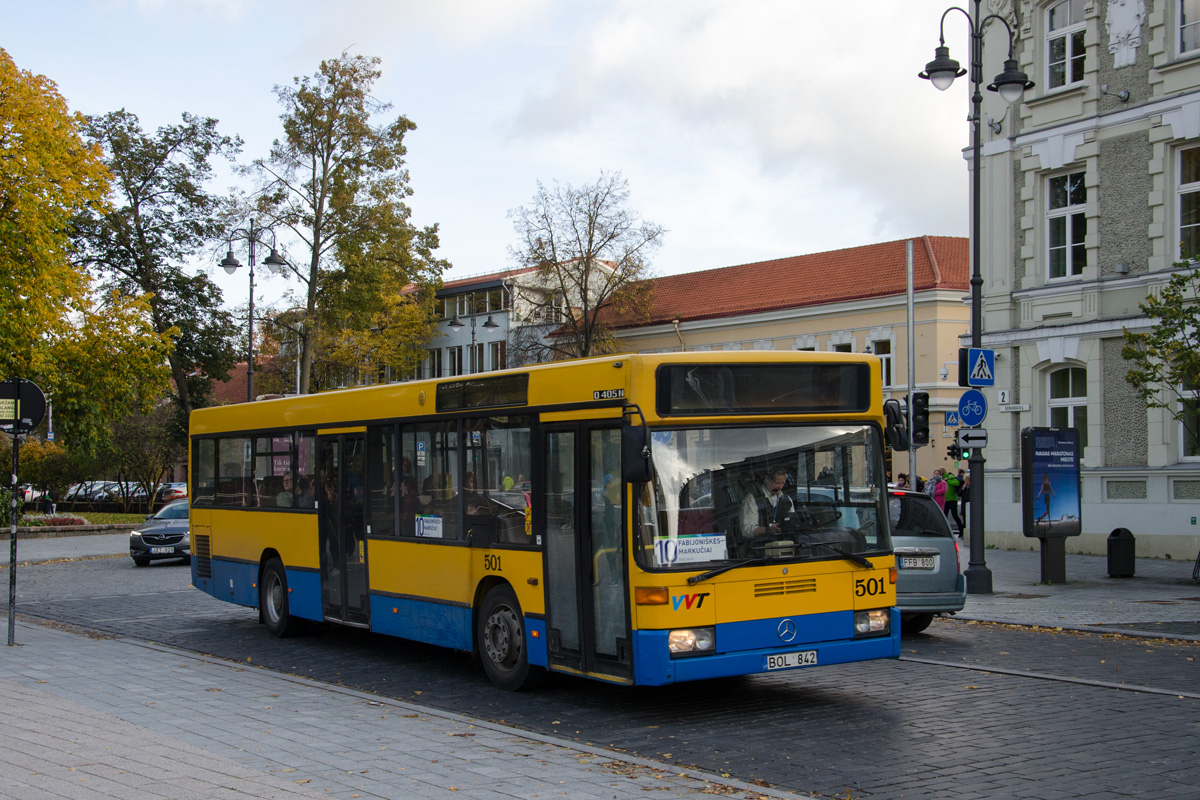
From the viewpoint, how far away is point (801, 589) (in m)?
8.84

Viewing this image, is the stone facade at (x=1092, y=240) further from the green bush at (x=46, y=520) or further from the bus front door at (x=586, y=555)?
the green bush at (x=46, y=520)

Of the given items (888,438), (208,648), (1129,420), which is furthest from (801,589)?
(1129,420)

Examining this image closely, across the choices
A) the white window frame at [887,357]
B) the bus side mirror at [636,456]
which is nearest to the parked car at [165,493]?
the white window frame at [887,357]

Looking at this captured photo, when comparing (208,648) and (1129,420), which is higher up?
(1129,420)

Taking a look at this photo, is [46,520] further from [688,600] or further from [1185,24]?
[688,600]

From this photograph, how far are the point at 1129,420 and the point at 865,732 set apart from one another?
63.6ft

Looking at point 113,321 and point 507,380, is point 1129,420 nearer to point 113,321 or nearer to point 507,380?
point 507,380

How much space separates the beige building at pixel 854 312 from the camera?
50531 mm

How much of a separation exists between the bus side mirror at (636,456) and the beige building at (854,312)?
125 feet

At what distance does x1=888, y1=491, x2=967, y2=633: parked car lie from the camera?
1291 centimetres

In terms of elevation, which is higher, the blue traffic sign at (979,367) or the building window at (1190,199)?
the building window at (1190,199)

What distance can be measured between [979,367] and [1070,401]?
966cm

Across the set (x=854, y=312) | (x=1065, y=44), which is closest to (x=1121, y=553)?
(x=1065, y=44)

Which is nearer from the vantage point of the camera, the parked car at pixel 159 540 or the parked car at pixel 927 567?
the parked car at pixel 927 567
